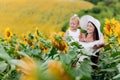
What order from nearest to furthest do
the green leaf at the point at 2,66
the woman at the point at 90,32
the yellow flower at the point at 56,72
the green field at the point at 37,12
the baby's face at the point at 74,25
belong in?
the yellow flower at the point at 56,72, the green leaf at the point at 2,66, the woman at the point at 90,32, the baby's face at the point at 74,25, the green field at the point at 37,12

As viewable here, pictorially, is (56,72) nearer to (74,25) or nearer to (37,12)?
(74,25)

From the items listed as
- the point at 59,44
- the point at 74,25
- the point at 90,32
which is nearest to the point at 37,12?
the point at 74,25

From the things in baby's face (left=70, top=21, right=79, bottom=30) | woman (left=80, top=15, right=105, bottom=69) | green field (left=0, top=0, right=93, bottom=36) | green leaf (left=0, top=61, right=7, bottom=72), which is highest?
green field (left=0, top=0, right=93, bottom=36)

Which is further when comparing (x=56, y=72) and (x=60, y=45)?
(x=60, y=45)

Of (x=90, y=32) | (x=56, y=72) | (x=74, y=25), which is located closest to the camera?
(x=56, y=72)

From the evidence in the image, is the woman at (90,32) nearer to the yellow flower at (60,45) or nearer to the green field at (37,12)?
the yellow flower at (60,45)

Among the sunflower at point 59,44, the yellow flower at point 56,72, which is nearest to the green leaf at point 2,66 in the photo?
the sunflower at point 59,44

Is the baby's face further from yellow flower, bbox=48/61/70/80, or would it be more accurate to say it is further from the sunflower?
yellow flower, bbox=48/61/70/80

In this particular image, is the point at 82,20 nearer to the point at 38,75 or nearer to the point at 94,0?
the point at 38,75

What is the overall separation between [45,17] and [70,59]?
792 centimetres

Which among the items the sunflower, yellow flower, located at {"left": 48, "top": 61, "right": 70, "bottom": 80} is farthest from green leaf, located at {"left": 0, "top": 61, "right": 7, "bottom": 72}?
yellow flower, located at {"left": 48, "top": 61, "right": 70, "bottom": 80}

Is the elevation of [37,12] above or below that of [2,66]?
above

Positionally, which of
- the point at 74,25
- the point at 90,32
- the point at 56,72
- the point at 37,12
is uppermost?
the point at 37,12

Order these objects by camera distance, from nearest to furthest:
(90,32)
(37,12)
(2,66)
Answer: (2,66)
(90,32)
(37,12)
